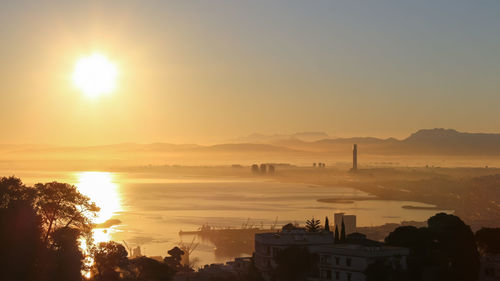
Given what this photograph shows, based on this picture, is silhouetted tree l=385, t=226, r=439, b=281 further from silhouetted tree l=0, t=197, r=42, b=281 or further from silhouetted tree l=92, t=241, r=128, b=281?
silhouetted tree l=0, t=197, r=42, b=281

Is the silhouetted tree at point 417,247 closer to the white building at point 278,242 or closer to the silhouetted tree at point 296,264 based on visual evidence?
the white building at point 278,242

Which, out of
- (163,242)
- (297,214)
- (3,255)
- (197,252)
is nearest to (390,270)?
(3,255)

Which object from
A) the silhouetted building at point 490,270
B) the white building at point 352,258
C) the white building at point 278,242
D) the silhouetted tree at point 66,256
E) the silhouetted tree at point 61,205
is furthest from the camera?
the white building at point 278,242

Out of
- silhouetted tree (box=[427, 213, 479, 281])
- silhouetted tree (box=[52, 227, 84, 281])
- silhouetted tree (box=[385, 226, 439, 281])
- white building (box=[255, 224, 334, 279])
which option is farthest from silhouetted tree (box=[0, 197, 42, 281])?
silhouetted tree (box=[427, 213, 479, 281])

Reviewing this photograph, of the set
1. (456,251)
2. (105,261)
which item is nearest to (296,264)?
(456,251)

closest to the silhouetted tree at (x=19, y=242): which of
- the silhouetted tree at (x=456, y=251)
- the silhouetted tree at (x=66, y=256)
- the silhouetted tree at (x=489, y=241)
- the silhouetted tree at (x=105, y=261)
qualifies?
the silhouetted tree at (x=66, y=256)

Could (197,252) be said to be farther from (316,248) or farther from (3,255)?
(3,255)
